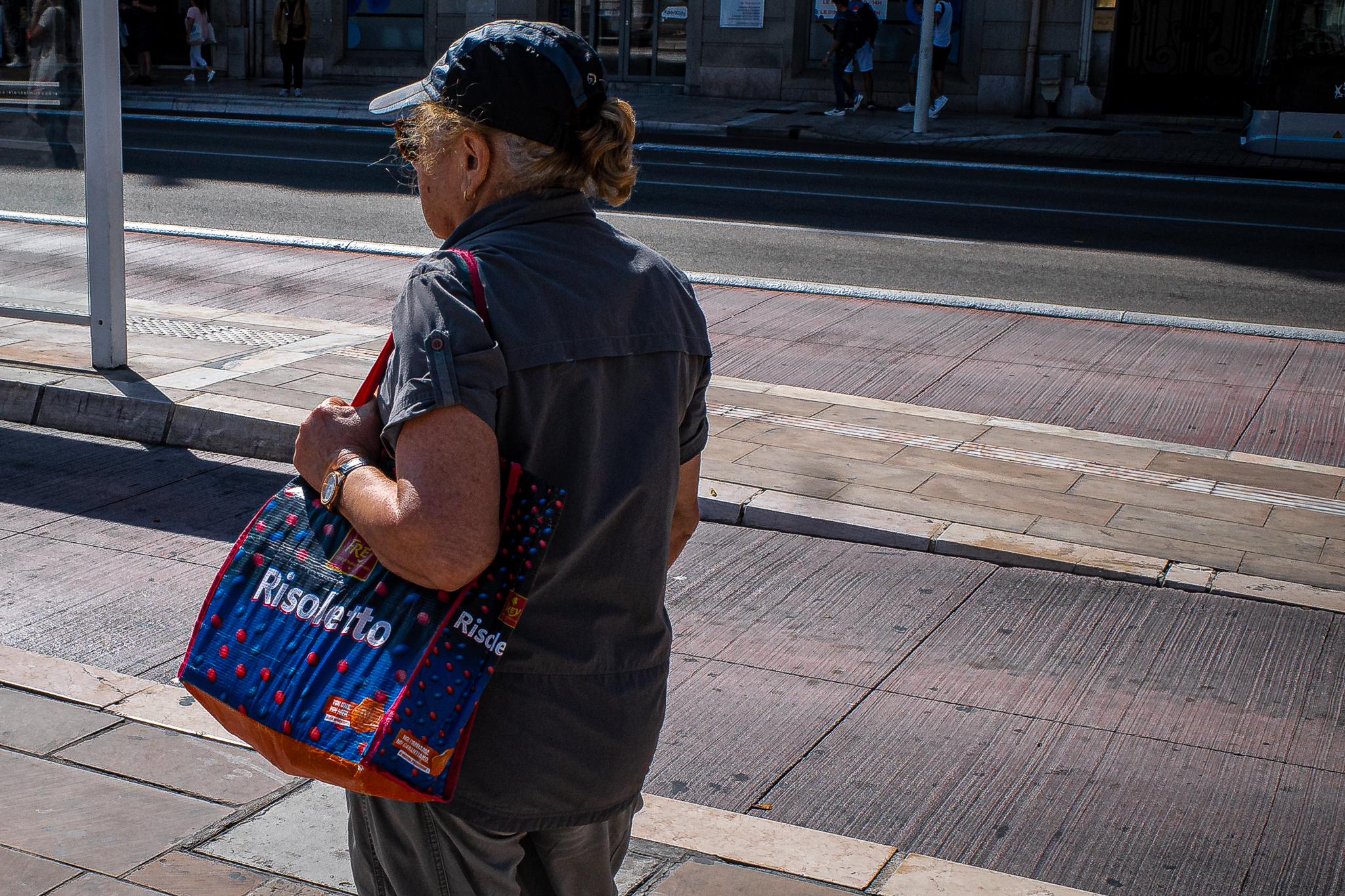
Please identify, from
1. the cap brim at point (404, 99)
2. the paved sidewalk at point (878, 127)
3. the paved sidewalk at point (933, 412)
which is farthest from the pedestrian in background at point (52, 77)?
the paved sidewalk at point (878, 127)

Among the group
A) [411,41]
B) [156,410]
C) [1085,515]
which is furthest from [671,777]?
[411,41]

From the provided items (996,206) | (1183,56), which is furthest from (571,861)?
(1183,56)

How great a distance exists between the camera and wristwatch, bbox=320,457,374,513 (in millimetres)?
1801

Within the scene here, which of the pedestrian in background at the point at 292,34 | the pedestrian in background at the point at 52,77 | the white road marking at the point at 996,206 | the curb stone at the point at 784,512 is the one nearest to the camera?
the curb stone at the point at 784,512

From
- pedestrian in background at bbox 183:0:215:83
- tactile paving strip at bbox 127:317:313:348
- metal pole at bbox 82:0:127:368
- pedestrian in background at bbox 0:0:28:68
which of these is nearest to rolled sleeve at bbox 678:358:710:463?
metal pole at bbox 82:0:127:368

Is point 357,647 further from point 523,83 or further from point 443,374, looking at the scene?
point 523,83

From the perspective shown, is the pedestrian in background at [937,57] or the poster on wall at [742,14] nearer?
the pedestrian in background at [937,57]

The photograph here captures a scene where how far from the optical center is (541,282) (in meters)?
1.79

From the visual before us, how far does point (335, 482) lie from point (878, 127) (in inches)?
853

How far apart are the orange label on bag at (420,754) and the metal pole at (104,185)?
569 centimetres

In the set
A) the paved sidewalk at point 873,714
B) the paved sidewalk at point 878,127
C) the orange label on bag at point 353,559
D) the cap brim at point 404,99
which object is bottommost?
the paved sidewalk at point 873,714

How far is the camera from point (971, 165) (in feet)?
60.7

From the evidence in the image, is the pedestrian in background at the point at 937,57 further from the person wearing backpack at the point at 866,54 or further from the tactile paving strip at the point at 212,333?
the tactile paving strip at the point at 212,333

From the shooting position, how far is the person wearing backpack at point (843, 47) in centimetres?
2308
